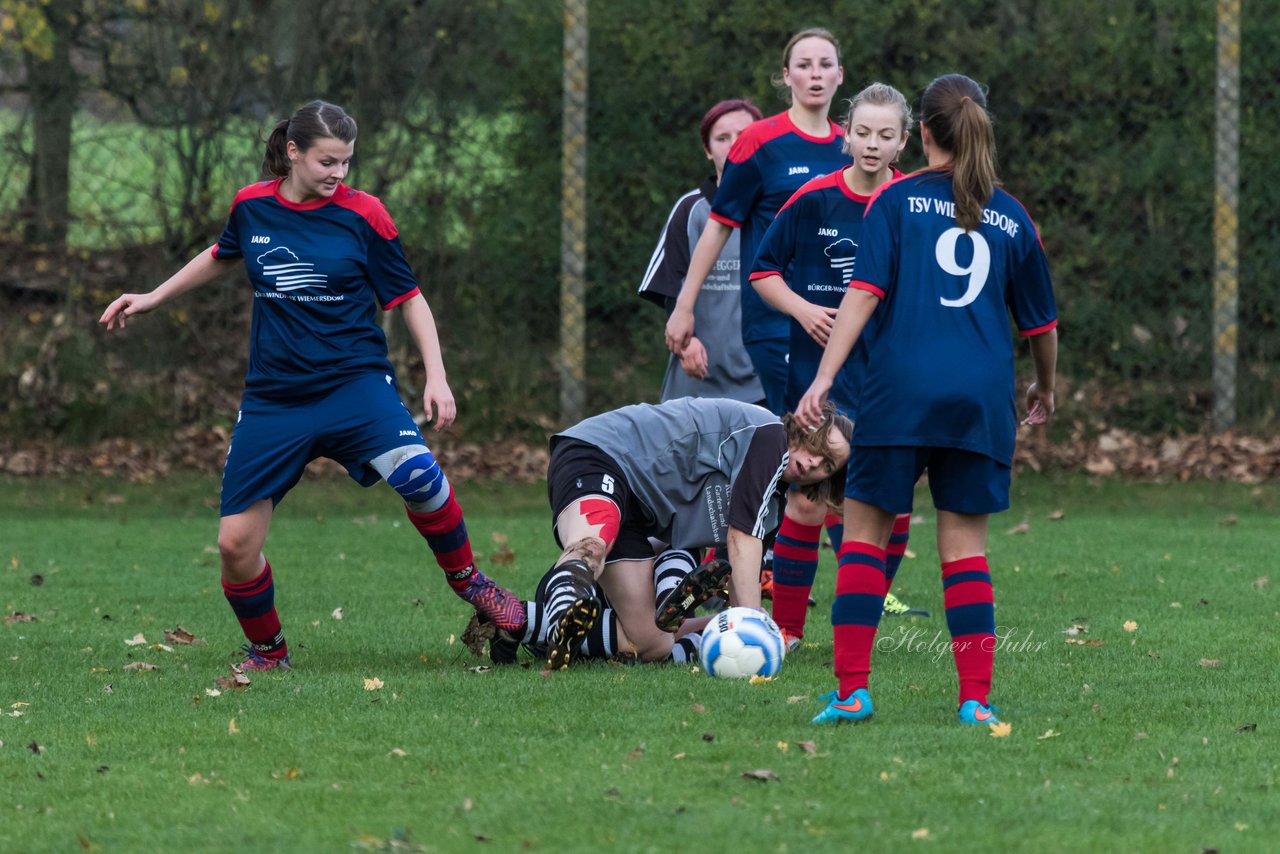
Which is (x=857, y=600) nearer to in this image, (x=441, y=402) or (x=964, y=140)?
(x=964, y=140)

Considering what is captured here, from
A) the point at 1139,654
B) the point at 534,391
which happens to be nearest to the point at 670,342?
the point at 1139,654

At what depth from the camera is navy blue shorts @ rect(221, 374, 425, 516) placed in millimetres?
5621

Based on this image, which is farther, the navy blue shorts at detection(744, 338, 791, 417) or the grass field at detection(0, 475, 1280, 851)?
the navy blue shorts at detection(744, 338, 791, 417)

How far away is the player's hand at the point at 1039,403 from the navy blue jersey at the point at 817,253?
85 cm

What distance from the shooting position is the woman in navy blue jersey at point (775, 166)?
6.34 meters

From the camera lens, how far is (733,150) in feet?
21.3

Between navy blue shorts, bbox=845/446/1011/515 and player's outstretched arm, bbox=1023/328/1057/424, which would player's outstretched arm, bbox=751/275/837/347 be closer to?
player's outstretched arm, bbox=1023/328/1057/424

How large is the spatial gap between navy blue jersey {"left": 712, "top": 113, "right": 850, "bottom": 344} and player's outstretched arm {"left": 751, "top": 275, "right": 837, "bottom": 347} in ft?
1.85

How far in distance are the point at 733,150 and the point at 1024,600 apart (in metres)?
2.18

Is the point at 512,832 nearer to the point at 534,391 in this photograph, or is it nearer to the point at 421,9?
the point at 534,391

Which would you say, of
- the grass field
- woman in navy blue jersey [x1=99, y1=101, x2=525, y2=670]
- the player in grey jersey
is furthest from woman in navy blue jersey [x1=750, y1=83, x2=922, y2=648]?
woman in navy blue jersey [x1=99, y1=101, x2=525, y2=670]

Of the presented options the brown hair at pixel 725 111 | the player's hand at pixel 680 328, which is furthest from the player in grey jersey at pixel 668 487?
the brown hair at pixel 725 111

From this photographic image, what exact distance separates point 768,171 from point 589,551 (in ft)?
5.57

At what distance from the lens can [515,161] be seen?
38.0ft
